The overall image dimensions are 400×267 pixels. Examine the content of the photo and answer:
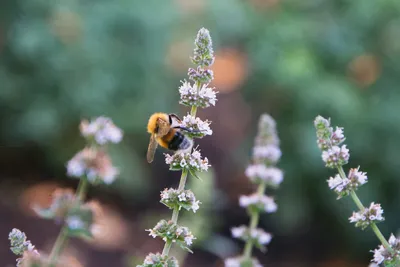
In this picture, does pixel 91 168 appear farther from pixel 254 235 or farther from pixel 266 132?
pixel 266 132

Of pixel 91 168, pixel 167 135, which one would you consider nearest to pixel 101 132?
pixel 91 168

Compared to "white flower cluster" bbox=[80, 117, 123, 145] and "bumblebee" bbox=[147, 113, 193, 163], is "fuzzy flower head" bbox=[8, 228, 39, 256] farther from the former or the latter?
"bumblebee" bbox=[147, 113, 193, 163]

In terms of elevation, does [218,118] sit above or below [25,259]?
above

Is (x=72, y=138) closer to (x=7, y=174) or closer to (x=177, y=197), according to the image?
(x=7, y=174)

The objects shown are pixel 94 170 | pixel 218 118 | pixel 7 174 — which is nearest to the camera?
pixel 94 170

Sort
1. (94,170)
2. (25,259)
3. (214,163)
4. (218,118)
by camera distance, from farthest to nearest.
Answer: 1. (218,118)
2. (214,163)
3. (94,170)
4. (25,259)

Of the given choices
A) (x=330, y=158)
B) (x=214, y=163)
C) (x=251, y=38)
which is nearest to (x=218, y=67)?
(x=214, y=163)

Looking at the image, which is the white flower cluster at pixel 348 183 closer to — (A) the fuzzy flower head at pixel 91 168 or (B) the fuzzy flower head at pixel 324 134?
(B) the fuzzy flower head at pixel 324 134

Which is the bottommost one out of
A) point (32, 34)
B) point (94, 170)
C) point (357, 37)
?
point (94, 170)
